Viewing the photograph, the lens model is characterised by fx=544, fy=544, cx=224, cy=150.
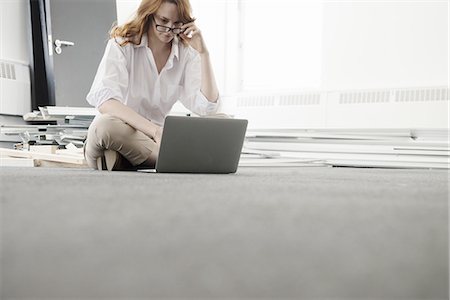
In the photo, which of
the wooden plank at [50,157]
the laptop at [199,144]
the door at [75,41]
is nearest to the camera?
the laptop at [199,144]

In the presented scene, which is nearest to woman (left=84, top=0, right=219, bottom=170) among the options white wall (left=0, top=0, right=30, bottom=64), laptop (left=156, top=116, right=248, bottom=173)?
laptop (left=156, top=116, right=248, bottom=173)

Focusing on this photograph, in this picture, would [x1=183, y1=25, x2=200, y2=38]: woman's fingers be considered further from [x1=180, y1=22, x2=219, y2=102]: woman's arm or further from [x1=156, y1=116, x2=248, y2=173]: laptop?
[x1=156, y1=116, x2=248, y2=173]: laptop

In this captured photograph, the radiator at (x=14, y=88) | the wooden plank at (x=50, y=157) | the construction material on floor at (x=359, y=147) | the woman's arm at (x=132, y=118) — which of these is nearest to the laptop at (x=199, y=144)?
the woman's arm at (x=132, y=118)

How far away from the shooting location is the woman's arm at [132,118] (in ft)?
5.84

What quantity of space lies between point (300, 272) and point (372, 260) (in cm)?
6

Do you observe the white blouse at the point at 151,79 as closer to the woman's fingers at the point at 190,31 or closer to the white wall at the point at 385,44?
the woman's fingers at the point at 190,31

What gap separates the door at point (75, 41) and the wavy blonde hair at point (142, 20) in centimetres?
193

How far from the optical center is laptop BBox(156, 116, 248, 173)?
5.23 feet

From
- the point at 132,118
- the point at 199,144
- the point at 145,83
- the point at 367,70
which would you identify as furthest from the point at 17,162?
the point at 367,70

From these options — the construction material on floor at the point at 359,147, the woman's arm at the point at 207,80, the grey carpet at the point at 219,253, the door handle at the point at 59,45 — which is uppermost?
the door handle at the point at 59,45

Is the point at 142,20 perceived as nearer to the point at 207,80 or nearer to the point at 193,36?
the point at 193,36

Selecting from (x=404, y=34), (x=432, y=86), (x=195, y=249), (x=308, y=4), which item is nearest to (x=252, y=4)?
(x=308, y=4)

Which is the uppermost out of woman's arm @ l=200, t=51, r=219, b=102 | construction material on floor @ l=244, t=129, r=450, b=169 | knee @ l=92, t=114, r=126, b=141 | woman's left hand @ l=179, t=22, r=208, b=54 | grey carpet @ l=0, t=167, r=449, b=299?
woman's left hand @ l=179, t=22, r=208, b=54

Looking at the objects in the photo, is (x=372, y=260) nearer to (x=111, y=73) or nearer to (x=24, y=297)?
(x=24, y=297)
